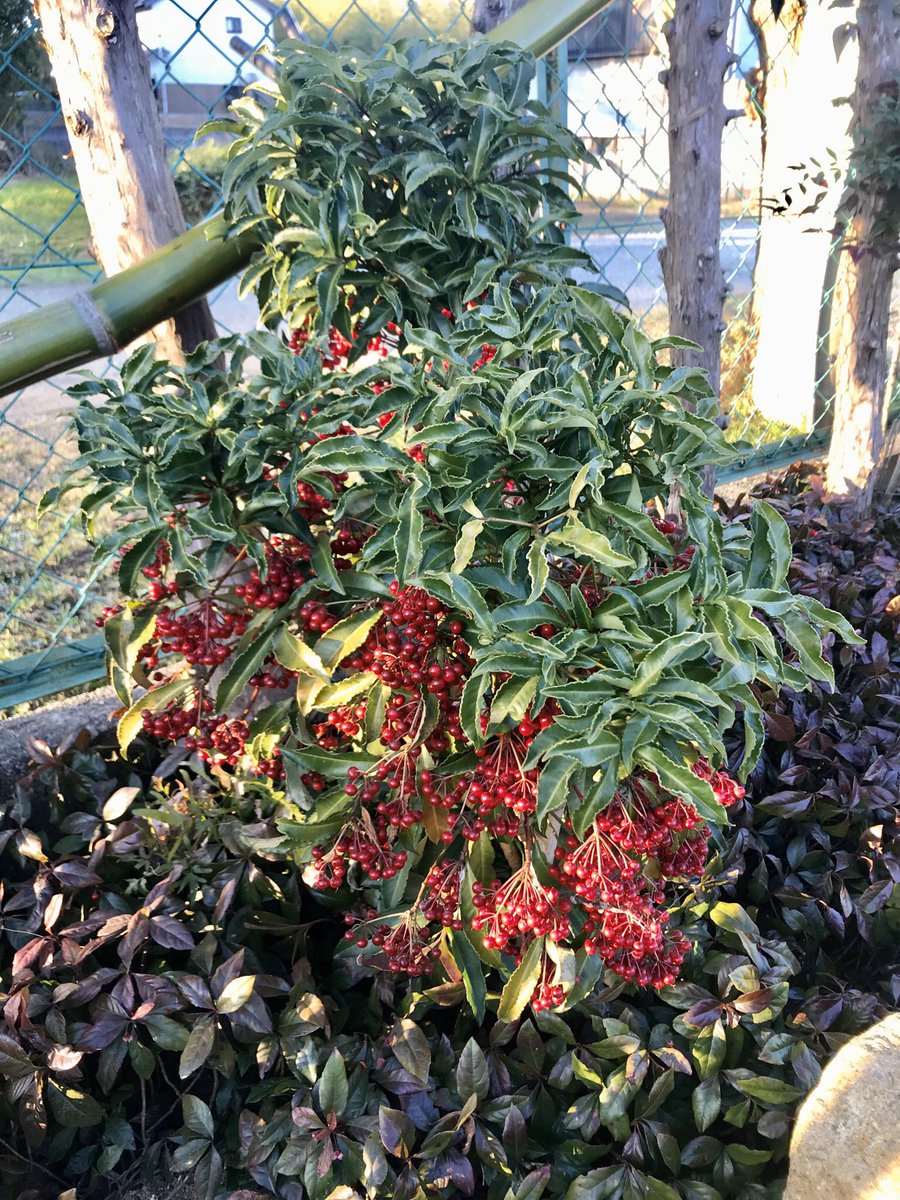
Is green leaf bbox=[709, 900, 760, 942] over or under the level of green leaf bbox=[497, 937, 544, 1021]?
under

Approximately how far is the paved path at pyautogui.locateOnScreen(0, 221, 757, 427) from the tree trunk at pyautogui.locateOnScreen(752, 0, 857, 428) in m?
0.21

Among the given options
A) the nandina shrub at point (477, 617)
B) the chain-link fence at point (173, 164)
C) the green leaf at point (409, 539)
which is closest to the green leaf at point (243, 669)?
the nandina shrub at point (477, 617)

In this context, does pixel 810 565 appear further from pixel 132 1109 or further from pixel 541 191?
pixel 132 1109

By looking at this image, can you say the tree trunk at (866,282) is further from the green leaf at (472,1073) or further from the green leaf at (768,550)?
the green leaf at (472,1073)

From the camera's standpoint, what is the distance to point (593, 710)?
1112 millimetres

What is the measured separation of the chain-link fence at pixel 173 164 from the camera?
2408 millimetres

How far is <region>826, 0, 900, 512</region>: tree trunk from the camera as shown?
2.82m

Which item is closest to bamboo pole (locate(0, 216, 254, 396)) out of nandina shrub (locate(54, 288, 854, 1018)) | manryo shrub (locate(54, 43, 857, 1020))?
manryo shrub (locate(54, 43, 857, 1020))

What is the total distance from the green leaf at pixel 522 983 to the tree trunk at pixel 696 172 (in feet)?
4.81

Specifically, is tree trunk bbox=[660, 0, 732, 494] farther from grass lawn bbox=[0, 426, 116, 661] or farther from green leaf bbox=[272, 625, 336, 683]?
grass lawn bbox=[0, 426, 116, 661]

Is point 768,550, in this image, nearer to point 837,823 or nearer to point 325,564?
point 325,564

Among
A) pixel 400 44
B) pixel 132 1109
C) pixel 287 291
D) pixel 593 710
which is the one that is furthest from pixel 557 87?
pixel 132 1109

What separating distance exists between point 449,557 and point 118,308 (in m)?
0.95

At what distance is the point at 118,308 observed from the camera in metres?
1.73
